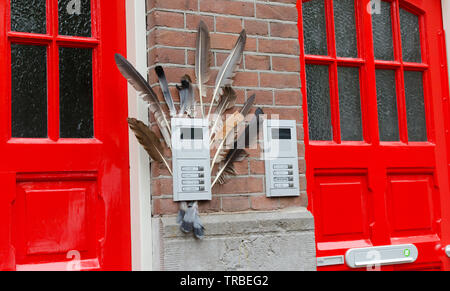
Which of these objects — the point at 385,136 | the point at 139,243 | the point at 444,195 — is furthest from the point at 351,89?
the point at 139,243

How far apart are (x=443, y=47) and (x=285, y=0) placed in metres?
1.21

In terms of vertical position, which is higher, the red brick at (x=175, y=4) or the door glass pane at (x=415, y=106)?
the red brick at (x=175, y=4)

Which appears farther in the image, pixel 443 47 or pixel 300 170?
pixel 443 47

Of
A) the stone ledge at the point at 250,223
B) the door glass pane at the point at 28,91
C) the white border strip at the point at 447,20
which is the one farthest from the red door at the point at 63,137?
the white border strip at the point at 447,20

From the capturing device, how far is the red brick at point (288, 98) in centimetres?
305

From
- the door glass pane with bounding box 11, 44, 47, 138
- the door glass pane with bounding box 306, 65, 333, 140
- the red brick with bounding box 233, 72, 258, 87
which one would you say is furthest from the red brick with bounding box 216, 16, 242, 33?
the door glass pane with bounding box 11, 44, 47, 138

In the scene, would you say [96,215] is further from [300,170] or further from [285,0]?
[285,0]

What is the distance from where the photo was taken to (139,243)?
2.80 m

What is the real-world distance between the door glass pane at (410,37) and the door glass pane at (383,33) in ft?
0.33

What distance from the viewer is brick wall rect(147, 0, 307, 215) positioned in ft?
9.25

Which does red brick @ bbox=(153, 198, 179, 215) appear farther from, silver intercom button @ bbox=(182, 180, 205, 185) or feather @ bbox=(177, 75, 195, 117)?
feather @ bbox=(177, 75, 195, 117)

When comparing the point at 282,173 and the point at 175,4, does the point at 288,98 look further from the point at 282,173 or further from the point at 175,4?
the point at 175,4

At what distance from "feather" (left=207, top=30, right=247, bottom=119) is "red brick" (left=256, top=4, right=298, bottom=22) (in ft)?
0.74

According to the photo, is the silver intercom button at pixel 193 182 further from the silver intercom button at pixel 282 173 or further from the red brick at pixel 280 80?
the red brick at pixel 280 80
